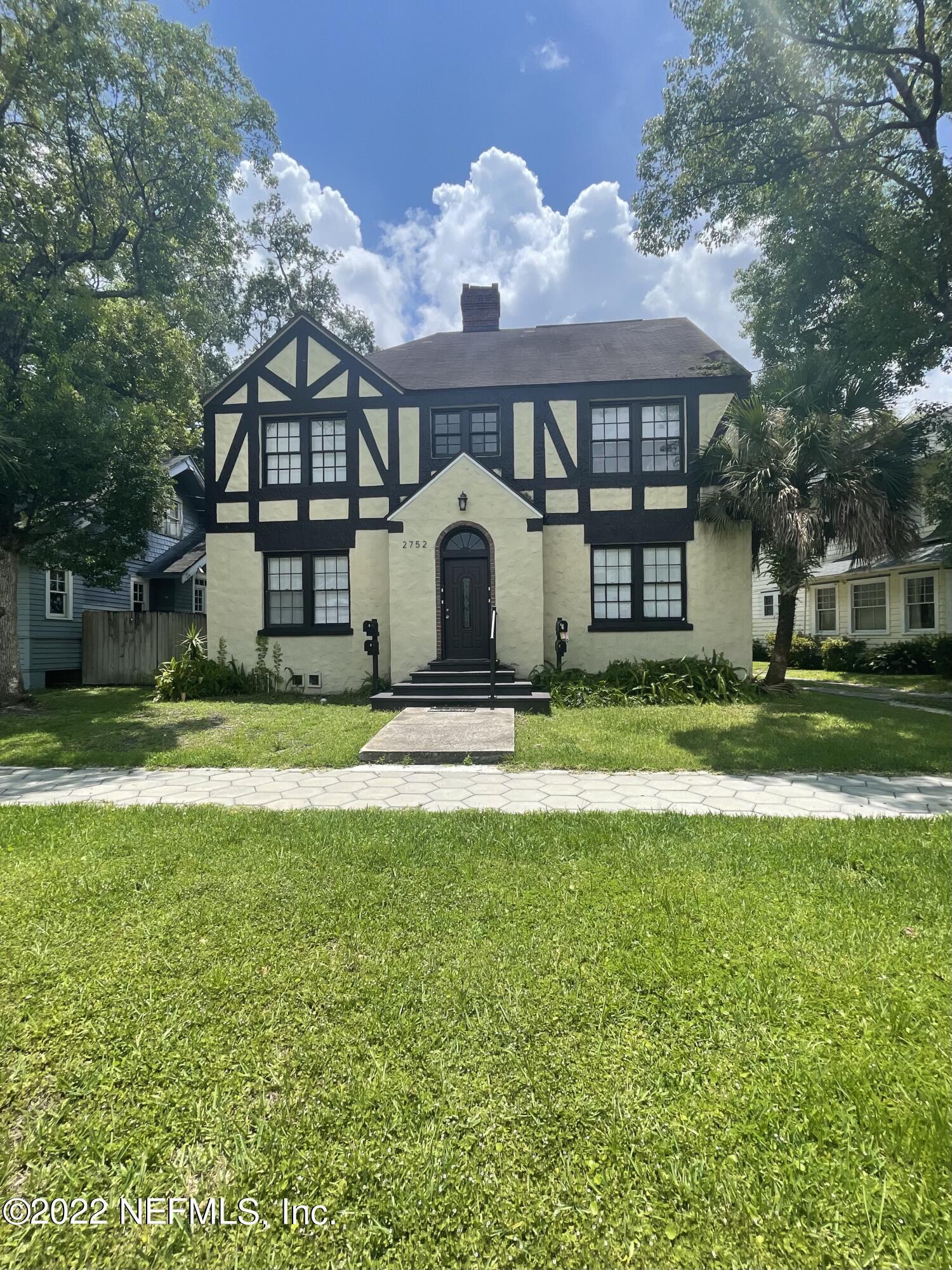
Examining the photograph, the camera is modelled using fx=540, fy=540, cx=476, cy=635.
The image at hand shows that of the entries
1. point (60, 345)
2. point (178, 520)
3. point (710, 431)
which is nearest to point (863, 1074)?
point (710, 431)

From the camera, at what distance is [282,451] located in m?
12.8

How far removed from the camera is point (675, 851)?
3715mm

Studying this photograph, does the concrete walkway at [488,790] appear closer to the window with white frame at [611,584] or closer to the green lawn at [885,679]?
the window with white frame at [611,584]

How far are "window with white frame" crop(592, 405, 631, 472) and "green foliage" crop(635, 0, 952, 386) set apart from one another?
4.24 meters

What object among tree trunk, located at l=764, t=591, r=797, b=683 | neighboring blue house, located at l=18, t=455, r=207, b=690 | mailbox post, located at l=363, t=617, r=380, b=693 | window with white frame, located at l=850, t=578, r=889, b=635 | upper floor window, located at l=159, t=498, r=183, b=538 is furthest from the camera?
upper floor window, located at l=159, t=498, r=183, b=538

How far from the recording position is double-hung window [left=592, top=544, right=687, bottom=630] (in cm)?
1207

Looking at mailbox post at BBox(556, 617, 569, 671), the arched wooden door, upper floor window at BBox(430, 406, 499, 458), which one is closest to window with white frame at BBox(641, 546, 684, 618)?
mailbox post at BBox(556, 617, 569, 671)

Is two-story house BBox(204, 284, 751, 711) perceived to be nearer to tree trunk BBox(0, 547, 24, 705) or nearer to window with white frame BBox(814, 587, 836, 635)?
tree trunk BBox(0, 547, 24, 705)

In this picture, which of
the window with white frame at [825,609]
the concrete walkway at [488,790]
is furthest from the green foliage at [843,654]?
the concrete walkway at [488,790]

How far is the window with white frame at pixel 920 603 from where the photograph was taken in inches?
626

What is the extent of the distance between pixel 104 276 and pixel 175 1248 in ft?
57.9

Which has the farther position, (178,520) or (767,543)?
(178,520)

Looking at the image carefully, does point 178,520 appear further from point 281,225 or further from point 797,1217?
point 797,1217

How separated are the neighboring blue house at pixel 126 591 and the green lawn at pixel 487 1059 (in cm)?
1161
